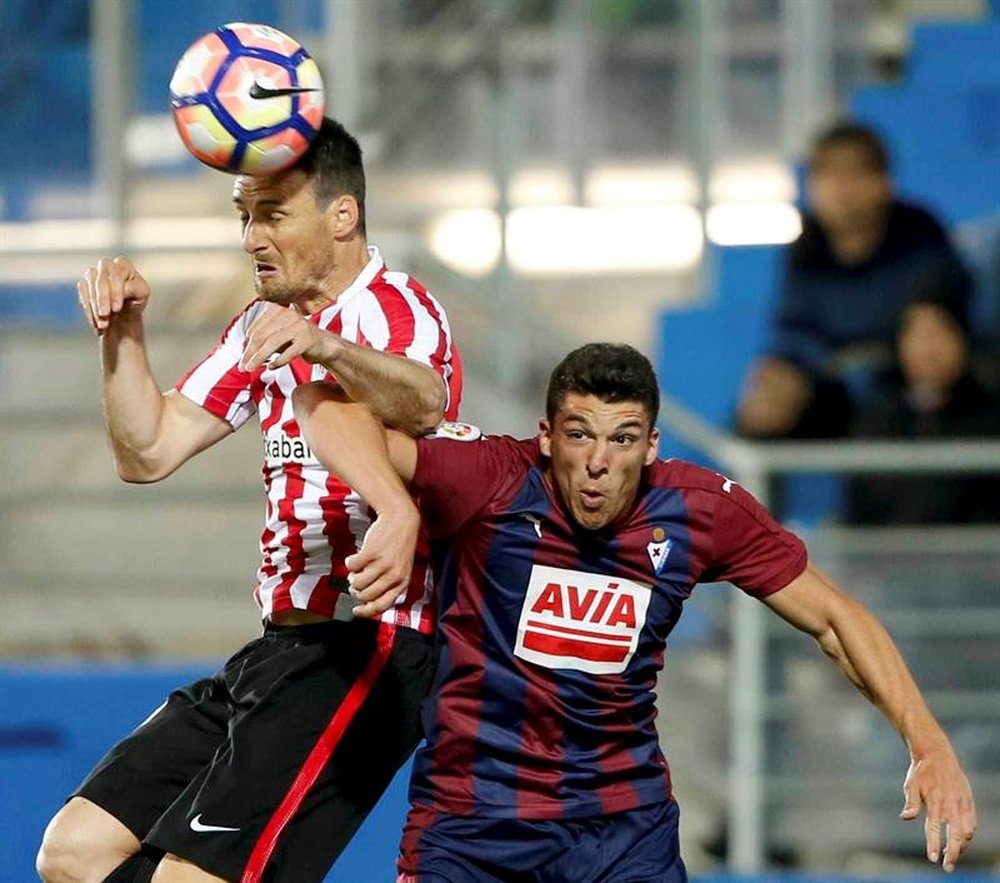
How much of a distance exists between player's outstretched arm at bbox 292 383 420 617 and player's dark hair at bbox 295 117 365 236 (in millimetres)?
423

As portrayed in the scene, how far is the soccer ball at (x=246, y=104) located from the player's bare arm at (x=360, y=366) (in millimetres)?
324

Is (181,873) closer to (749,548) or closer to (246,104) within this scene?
(749,548)

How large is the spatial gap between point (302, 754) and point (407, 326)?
0.80 meters

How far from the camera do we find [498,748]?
4020 millimetres

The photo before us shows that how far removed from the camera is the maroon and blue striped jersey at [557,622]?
13.0 feet

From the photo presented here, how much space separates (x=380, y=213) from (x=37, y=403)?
5.33 ft

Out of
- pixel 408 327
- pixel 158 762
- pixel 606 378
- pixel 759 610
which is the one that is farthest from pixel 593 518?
pixel 759 610

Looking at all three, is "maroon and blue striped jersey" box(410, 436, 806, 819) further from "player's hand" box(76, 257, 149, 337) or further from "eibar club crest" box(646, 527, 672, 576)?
"player's hand" box(76, 257, 149, 337)

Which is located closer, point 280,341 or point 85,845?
point 280,341

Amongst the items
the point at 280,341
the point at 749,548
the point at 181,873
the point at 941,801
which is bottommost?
the point at 181,873

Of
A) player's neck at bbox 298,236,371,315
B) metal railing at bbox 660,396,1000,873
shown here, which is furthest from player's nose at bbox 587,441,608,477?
metal railing at bbox 660,396,1000,873

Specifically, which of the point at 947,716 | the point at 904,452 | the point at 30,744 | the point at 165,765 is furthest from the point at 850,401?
the point at 165,765

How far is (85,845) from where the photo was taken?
396cm

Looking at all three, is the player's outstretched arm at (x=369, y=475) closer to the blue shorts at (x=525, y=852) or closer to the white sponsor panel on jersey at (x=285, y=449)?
the white sponsor panel on jersey at (x=285, y=449)
